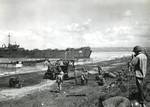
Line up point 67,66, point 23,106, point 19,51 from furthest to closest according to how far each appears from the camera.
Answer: point 19,51 < point 67,66 < point 23,106

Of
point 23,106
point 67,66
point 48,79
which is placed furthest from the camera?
point 48,79

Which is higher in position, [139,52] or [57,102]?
[139,52]

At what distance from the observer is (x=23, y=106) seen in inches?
416

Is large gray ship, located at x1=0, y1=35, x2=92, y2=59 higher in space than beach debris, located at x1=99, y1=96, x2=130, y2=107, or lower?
higher

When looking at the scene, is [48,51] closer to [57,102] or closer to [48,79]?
[48,79]

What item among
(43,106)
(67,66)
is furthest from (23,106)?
(67,66)

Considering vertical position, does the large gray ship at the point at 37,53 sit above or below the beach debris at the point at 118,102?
above

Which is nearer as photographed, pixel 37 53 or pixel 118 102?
pixel 118 102

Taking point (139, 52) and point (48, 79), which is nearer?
point (139, 52)

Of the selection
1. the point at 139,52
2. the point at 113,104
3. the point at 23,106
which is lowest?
the point at 23,106

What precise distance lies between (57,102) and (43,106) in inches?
38.5

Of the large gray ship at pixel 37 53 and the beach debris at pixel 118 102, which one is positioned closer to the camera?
the beach debris at pixel 118 102

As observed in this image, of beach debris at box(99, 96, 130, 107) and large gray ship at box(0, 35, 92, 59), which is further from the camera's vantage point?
large gray ship at box(0, 35, 92, 59)

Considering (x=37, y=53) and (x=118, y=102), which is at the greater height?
(x=37, y=53)
